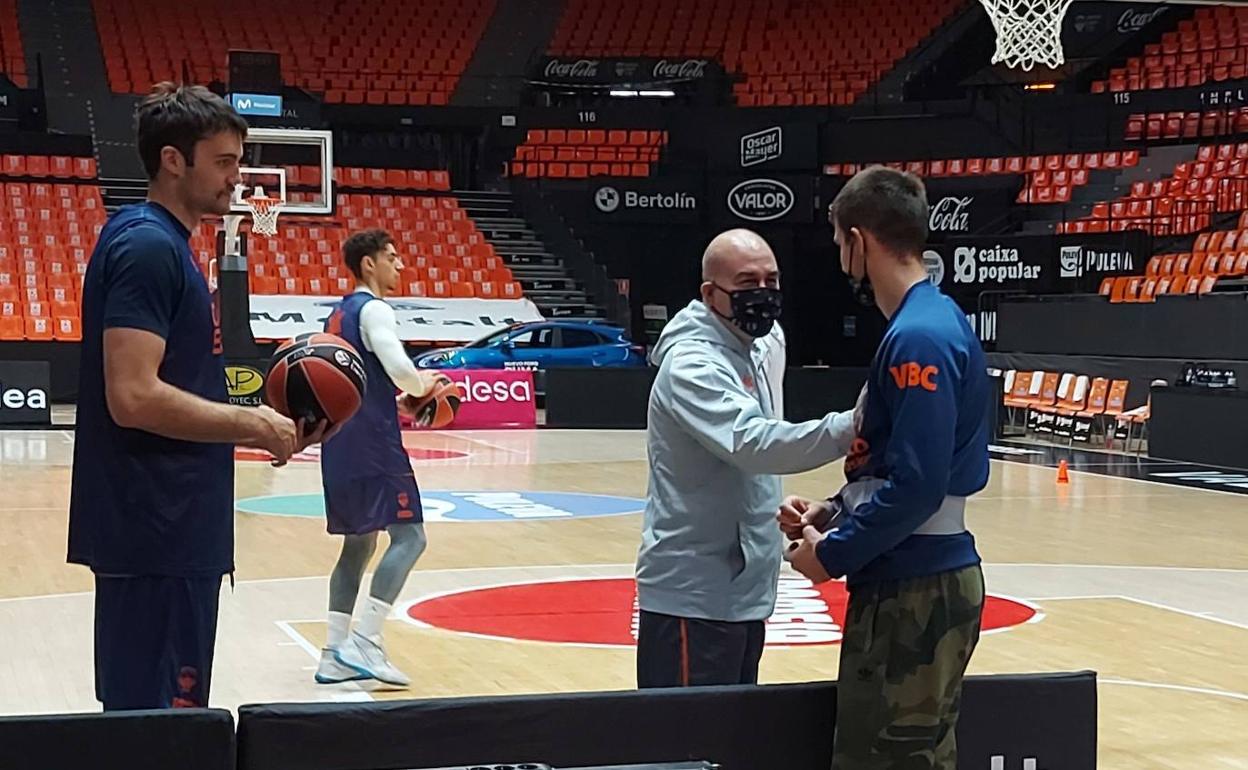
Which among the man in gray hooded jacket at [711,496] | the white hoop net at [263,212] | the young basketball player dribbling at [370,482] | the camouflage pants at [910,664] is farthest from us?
the white hoop net at [263,212]

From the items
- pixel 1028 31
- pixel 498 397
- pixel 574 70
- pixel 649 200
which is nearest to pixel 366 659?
pixel 1028 31

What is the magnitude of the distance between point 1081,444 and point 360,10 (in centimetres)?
1954

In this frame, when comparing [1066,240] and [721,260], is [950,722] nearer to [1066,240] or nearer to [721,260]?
[721,260]

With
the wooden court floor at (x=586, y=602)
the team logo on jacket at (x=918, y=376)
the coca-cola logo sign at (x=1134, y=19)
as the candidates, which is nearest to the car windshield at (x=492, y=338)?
the wooden court floor at (x=586, y=602)

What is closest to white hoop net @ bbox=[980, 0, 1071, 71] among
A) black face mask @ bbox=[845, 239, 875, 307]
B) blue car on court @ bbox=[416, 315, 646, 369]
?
black face mask @ bbox=[845, 239, 875, 307]

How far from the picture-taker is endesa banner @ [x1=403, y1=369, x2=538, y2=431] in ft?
75.3

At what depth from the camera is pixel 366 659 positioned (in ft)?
22.7

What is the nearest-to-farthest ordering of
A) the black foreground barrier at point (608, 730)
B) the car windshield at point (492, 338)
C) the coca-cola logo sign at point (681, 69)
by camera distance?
the black foreground barrier at point (608, 730) < the car windshield at point (492, 338) < the coca-cola logo sign at point (681, 69)

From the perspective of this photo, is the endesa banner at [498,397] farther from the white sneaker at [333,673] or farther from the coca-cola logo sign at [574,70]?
the white sneaker at [333,673]

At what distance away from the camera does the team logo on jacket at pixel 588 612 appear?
812 cm

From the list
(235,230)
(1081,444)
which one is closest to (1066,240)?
(1081,444)

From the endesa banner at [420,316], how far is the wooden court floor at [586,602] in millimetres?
10946

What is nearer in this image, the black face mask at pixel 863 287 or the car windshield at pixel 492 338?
the black face mask at pixel 863 287

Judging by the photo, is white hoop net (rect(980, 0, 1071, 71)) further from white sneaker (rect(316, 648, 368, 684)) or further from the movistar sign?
the movistar sign
